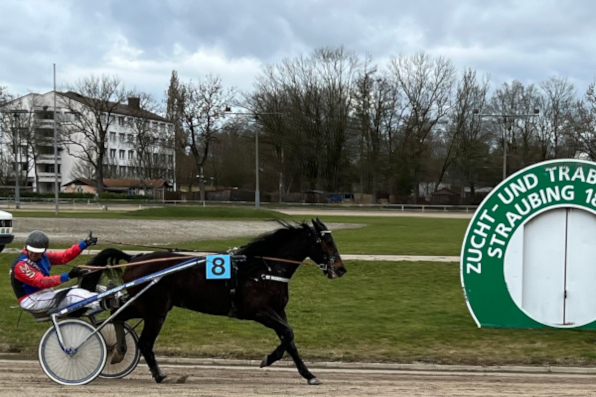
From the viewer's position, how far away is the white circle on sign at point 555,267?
841cm

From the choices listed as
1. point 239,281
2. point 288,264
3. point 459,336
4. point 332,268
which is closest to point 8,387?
point 239,281

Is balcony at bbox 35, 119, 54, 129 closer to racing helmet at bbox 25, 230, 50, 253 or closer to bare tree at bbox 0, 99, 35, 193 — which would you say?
bare tree at bbox 0, 99, 35, 193

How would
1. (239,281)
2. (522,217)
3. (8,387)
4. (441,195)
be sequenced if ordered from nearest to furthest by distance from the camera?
(8,387), (239,281), (522,217), (441,195)

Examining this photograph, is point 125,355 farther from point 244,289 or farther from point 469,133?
point 469,133

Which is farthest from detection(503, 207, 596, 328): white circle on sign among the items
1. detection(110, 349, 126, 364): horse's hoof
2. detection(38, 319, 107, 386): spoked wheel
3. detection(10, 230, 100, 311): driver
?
detection(10, 230, 100, 311): driver

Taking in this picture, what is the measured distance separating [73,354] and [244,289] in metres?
1.80

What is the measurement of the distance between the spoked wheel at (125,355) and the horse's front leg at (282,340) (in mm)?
1385

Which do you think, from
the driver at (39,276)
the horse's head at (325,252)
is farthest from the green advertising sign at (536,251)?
the driver at (39,276)

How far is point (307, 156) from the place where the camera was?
67.1 meters

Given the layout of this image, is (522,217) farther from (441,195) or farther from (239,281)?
(441,195)

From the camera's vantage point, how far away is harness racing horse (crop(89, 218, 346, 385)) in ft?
19.6

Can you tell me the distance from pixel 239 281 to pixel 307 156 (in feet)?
201

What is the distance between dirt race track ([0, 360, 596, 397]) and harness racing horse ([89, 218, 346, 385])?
29cm

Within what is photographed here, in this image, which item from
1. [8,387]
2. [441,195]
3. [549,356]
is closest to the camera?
[8,387]
